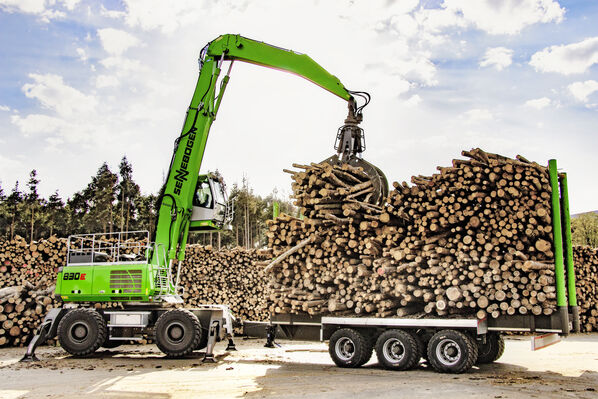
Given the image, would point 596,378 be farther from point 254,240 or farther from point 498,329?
point 254,240

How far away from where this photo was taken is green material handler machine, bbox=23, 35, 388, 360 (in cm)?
1122

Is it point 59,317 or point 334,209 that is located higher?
point 334,209

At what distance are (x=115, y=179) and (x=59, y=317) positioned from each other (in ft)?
115

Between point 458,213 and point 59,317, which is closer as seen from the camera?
point 458,213

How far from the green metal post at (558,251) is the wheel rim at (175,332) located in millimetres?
7019

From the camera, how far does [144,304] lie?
11.9m

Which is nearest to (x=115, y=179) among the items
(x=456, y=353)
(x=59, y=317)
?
(x=59, y=317)

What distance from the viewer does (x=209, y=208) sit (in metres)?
12.5

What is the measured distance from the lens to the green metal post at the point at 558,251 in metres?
7.91

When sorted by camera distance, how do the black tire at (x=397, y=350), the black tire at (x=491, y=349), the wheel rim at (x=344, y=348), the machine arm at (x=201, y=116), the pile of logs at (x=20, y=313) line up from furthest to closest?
the pile of logs at (x=20, y=313) → the machine arm at (x=201, y=116) → the black tire at (x=491, y=349) → the wheel rim at (x=344, y=348) → the black tire at (x=397, y=350)

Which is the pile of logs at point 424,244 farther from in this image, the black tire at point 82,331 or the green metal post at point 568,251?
the black tire at point 82,331

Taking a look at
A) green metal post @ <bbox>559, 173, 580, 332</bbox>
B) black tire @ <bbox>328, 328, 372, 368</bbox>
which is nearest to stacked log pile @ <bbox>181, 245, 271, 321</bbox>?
black tire @ <bbox>328, 328, 372, 368</bbox>

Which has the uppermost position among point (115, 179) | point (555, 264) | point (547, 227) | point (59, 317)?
point (115, 179)

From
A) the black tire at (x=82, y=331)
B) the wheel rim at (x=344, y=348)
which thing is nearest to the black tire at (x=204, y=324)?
the black tire at (x=82, y=331)
